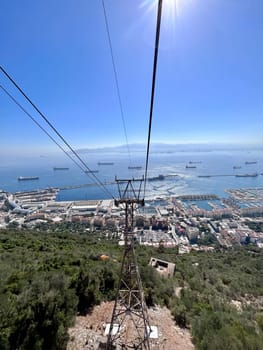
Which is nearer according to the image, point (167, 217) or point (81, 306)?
point (81, 306)

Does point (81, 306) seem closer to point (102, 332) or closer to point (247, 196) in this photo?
point (102, 332)

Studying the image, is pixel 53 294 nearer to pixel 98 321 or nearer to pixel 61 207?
pixel 98 321

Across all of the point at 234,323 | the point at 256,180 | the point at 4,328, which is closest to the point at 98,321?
the point at 4,328

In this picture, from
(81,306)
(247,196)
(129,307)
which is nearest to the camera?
(129,307)

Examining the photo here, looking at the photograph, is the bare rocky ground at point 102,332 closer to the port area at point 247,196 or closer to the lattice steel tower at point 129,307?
the lattice steel tower at point 129,307

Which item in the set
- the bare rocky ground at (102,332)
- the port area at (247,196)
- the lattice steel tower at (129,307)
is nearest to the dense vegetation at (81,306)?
the bare rocky ground at (102,332)

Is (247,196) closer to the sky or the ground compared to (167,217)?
closer to the sky

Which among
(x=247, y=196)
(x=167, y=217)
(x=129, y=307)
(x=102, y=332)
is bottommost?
(x=167, y=217)

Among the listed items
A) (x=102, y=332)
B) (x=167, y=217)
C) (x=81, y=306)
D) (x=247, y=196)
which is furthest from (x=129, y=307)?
(x=247, y=196)

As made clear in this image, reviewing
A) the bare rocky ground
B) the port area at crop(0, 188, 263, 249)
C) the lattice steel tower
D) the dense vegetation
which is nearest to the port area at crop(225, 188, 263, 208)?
the port area at crop(0, 188, 263, 249)

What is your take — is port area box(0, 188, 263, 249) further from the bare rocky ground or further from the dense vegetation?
the bare rocky ground
